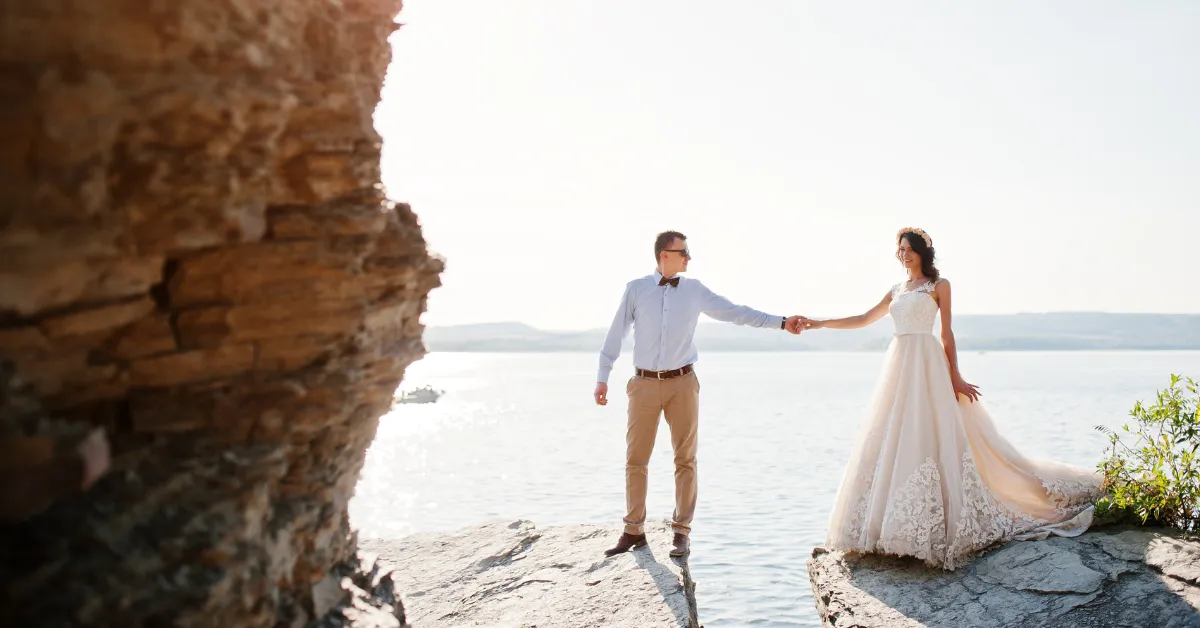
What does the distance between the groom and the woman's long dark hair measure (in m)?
1.65

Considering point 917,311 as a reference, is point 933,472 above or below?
below

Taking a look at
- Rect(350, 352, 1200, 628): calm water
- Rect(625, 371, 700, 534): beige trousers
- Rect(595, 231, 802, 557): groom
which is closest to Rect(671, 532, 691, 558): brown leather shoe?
Rect(595, 231, 802, 557): groom

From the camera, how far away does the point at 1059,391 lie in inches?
1547

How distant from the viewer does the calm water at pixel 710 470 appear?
971 cm

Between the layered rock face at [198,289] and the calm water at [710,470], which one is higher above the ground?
the layered rock face at [198,289]

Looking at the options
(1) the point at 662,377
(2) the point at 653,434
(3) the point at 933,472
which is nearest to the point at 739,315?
(1) the point at 662,377

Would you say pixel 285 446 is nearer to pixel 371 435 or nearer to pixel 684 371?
pixel 371 435

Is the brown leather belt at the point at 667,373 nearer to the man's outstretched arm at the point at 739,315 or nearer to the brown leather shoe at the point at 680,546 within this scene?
the man's outstretched arm at the point at 739,315

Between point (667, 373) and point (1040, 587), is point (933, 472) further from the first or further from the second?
point (667, 373)

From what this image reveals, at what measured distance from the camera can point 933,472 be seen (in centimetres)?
579

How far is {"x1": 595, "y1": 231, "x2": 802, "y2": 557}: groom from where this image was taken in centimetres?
633

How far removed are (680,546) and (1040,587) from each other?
232 centimetres

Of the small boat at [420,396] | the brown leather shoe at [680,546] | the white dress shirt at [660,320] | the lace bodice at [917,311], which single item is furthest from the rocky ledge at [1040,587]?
the small boat at [420,396]

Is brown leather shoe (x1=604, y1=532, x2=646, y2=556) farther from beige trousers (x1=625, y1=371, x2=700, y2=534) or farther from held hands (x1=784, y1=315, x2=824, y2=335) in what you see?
held hands (x1=784, y1=315, x2=824, y2=335)
